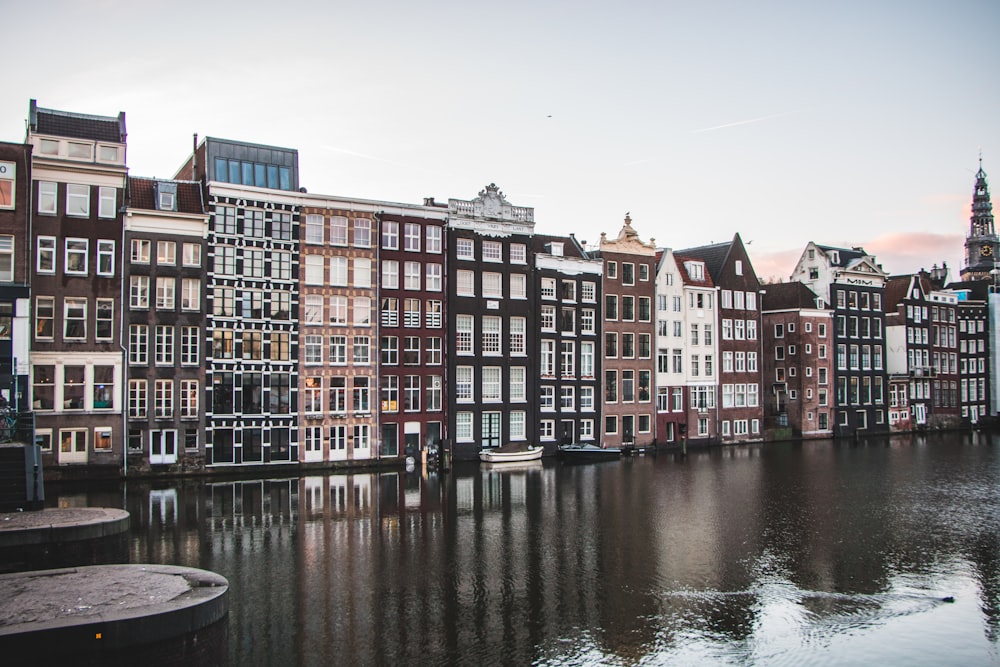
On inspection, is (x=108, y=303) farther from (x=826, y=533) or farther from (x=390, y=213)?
(x=826, y=533)

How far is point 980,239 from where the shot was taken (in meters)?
160

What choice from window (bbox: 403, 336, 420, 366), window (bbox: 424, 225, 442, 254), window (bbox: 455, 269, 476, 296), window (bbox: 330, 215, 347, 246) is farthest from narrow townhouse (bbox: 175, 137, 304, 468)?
window (bbox: 455, 269, 476, 296)

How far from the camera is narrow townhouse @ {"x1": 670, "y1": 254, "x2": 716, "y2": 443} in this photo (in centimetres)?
8506

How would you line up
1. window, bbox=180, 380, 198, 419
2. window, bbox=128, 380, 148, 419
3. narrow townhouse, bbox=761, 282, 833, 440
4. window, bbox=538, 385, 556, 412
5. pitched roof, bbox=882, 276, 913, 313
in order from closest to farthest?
1. window, bbox=128, 380, 148, 419
2. window, bbox=180, 380, 198, 419
3. window, bbox=538, 385, 556, 412
4. narrow townhouse, bbox=761, 282, 833, 440
5. pitched roof, bbox=882, 276, 913, 313

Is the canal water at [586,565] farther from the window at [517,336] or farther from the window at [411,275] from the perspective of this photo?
the window at [517,336]

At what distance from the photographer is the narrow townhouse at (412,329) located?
215 feet

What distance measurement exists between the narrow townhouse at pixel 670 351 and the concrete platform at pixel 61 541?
193 ft

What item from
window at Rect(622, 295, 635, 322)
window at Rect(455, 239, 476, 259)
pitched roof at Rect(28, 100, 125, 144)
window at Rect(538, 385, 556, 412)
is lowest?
window at Rect(538, 385, 556, 412)

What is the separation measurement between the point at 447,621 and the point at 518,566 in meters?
7.32

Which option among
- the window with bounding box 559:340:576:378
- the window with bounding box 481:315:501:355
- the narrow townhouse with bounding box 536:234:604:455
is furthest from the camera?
the window with bounding box 559:340:576:378

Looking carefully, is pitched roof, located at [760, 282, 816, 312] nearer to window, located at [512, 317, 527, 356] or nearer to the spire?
window, located at [512, 317, 527, 356]

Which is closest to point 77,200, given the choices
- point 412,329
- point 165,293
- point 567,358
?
point 165,293

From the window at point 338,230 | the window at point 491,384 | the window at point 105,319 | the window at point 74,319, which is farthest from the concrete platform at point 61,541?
the window at point 491,384

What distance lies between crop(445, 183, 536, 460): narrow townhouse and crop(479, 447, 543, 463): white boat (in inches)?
55.0
